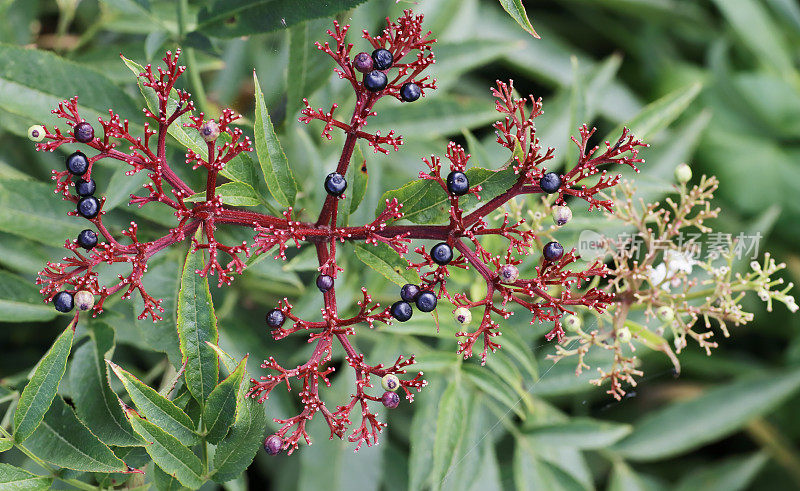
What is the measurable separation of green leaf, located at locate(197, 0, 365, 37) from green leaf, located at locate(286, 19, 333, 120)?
74 mm

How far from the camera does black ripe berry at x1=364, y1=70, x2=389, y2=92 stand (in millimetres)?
1024

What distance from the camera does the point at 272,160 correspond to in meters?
1.14

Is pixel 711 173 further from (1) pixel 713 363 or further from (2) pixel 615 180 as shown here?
(2) pixel 615 180

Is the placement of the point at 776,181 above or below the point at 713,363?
above

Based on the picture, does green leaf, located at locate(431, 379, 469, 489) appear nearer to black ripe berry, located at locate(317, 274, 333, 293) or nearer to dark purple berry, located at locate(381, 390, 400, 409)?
dark purple berry, located at locate(381, 390, 400, 409)

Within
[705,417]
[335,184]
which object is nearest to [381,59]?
[335,184]

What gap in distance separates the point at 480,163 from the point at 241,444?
0.77 meters

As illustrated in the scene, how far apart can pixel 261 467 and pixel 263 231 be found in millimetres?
1322

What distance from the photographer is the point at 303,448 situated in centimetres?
186

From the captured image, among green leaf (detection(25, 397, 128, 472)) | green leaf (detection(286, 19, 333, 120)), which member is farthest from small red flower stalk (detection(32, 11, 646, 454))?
green leaf (detection(286, 19, 333, 120))

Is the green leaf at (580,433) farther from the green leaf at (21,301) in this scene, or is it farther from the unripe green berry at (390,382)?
the green leaf at (21,301)

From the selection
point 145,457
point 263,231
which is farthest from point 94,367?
point 263,231

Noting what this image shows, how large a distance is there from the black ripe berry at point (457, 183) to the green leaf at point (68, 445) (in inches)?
26.3

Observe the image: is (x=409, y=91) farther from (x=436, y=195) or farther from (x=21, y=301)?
(x=21, y=301)
